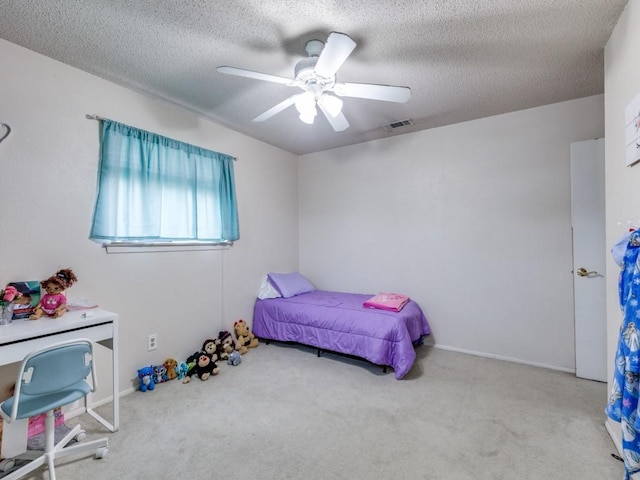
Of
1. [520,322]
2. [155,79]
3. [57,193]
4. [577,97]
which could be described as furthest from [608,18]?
[57,193]

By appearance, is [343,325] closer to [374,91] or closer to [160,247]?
[160,247]

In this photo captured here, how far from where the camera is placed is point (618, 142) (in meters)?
1.72

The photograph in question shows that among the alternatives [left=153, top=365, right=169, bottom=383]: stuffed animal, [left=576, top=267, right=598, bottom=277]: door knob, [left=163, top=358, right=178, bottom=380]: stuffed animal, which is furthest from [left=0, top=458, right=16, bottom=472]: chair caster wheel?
[left=576, top=267, right=598, bottom=277]: door knob

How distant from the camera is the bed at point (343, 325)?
2.65 metres

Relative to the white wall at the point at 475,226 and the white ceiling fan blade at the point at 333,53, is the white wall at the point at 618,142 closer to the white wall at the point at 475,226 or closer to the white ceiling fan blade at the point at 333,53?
the white wall at the point at 475,226

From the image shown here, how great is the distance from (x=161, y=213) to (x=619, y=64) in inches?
134

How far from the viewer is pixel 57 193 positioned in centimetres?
212

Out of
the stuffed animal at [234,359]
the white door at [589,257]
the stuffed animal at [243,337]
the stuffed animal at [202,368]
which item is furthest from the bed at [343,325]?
the white door at [589,257]

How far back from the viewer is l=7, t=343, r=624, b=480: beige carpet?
1.59 meters

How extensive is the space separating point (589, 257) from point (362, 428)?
2.46m

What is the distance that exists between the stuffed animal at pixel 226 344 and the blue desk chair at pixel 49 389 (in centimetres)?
138

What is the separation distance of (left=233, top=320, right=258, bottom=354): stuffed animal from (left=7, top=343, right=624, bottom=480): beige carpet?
0.47 metres

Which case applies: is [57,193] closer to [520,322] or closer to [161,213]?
[161,213]

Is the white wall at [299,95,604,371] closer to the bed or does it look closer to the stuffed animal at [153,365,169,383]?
the bed
